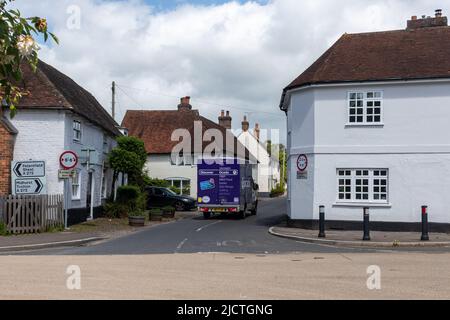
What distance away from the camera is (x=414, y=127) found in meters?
21.0

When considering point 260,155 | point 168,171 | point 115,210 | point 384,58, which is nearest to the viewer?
point 384,58

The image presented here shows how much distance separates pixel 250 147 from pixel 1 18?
65096 mm

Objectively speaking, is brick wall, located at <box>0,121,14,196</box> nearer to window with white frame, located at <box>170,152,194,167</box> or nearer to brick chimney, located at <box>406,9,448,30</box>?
brick chimney, located at <box>406,9,448,30</box>

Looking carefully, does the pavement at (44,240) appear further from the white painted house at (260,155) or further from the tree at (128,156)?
the white painted house at (260,155)

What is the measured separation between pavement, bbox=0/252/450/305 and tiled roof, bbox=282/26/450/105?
9.19m

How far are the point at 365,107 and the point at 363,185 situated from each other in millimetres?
3007

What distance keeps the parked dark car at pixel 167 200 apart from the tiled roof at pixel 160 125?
10159 mm

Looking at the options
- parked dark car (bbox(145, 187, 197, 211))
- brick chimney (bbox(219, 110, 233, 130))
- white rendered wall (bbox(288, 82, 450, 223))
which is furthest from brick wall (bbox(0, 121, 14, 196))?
brick chimney (bbox(219, 110, 233, 130))

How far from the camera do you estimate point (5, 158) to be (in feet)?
71.8

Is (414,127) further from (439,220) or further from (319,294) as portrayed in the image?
(319,294)

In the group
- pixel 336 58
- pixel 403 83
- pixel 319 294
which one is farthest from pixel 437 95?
pixel 319 294

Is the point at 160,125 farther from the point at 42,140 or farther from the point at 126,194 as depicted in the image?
the point at 42,140

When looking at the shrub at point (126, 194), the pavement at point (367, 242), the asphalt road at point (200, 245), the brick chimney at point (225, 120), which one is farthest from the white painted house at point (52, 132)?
the brick chimney at point (225, 120)

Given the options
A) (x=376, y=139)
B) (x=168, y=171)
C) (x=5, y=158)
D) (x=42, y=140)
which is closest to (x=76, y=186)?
(x=42, y=140)
